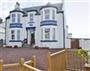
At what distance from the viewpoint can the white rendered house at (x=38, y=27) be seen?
99.3ft

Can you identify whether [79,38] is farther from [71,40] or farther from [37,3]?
[37,3]

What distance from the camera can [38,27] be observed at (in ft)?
103

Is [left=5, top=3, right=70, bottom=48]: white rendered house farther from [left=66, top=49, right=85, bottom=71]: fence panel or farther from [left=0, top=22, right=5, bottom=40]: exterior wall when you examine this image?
[left=66, top=49, right=85, bottom=71]: fence panel

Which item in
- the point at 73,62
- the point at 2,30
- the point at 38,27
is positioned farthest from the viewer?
the point at 2,30

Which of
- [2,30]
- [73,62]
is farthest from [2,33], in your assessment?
[73,62]

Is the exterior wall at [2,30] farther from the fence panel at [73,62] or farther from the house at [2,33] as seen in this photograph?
the fence panel at [73,62]

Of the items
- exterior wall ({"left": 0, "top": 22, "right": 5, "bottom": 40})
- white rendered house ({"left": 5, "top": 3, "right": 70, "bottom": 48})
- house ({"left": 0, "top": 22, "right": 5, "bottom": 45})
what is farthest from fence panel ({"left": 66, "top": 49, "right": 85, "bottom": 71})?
exterior wall ({"left": 0, "top": 22, "right": 5, "bottom": 40})

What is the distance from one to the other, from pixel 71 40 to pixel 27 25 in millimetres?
6543

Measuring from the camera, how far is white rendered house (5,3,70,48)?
30266mm

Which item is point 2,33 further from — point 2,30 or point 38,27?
point 38,27

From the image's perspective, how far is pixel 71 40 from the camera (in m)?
30.8

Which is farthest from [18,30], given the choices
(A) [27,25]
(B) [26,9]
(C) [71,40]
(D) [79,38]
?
(D) [79,38]

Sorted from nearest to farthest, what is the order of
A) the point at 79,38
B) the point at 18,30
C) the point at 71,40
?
the point at 79,38, the point at 71,40, the point at 18,30

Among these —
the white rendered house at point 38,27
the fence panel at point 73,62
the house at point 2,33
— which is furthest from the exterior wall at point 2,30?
the fence panel at point 73,62
